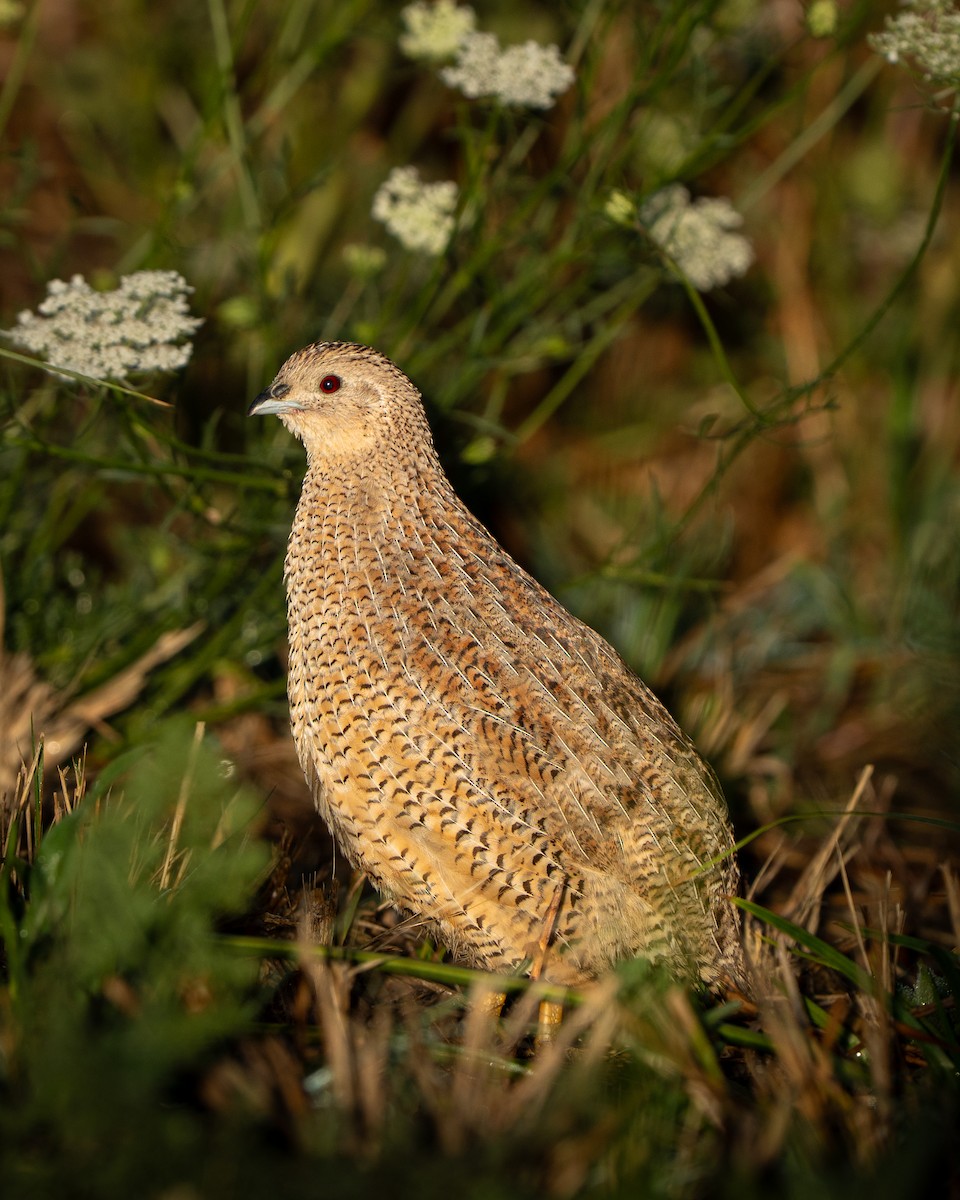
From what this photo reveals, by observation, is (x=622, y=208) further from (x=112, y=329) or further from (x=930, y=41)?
(x=112, y=329)

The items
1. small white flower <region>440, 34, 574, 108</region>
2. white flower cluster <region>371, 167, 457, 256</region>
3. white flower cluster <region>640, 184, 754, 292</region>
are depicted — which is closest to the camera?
small white flower <region>440, 34, 574, 108</region>

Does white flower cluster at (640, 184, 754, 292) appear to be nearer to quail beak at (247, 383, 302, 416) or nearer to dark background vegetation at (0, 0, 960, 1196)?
dark background vegetation at (0, 0, 960, 1196)

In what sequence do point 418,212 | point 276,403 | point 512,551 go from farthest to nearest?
point 512,551, point 418,212, point 276,403

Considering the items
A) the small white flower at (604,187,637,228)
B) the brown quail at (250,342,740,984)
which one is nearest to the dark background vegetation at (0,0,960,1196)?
the brown quail at (250,342,740,984)

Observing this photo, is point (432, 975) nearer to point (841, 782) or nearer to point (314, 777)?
point (314, 777)

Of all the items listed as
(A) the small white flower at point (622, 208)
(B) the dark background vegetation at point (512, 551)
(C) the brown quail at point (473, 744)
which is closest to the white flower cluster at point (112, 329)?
(B) the dark background vegetation at point (512, 551)

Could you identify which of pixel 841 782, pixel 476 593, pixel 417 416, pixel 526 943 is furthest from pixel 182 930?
pixel 841 782

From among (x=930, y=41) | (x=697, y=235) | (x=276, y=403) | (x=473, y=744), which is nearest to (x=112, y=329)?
(x=276, y=403)
